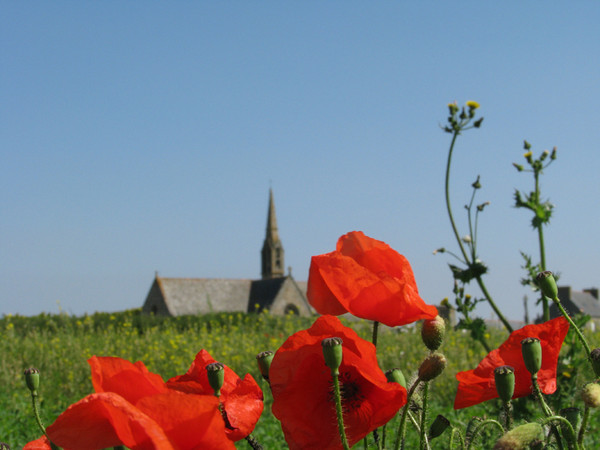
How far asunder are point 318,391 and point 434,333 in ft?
0.69

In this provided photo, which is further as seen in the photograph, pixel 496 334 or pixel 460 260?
pixel 496 334

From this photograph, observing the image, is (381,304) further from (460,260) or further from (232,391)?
(460,260)

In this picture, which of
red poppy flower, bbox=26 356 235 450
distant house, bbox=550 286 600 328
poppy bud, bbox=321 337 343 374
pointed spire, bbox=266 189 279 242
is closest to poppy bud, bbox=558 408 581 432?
poppy bud, bbox=321 337 343 374

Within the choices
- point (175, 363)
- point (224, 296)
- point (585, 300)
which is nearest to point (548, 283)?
point (175, 363)

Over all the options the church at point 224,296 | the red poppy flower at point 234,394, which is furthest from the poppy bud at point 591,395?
the church at point 224,296

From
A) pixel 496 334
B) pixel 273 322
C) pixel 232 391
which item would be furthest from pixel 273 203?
pixel 232 391

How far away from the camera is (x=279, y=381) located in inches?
38.7

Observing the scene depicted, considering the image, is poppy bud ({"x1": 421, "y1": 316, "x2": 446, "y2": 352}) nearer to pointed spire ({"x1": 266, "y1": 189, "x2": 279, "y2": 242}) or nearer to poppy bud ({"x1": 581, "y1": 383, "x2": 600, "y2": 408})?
poppy bud ({"x1": 581, "y1": 383, "x2": 600, "y2": 408})

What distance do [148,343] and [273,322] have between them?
15.7 ft

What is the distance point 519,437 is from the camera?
83 cm

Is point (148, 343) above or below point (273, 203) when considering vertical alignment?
below

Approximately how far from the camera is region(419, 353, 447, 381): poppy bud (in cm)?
97

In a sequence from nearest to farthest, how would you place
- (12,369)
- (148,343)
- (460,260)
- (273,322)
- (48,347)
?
(460,260) → (12,369) → (48,347) → (148,343) → (273,322)

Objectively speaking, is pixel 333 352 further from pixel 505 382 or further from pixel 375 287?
pixel 505 382
